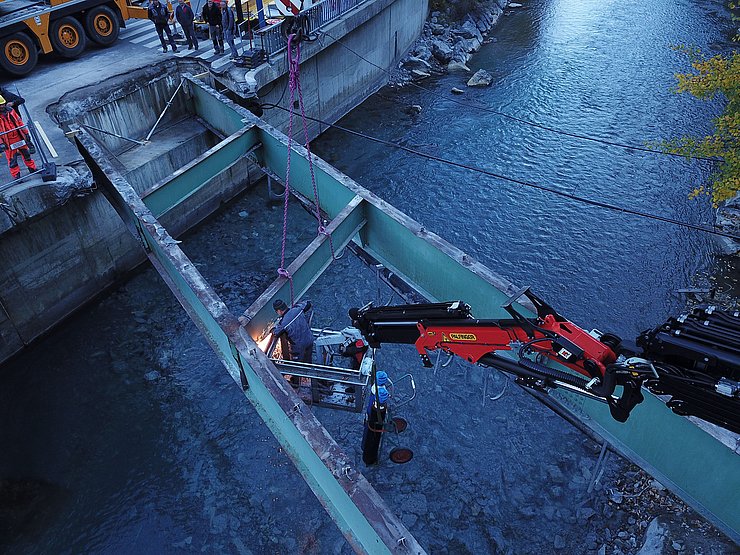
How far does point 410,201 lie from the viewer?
15789 mm

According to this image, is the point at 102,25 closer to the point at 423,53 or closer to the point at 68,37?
the point at 68,37

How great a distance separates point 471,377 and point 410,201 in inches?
270

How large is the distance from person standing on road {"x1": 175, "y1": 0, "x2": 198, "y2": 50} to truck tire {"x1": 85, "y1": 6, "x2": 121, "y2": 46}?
1847 millimetres

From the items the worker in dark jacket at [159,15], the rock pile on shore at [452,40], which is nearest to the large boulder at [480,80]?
the rock pile on shore at [452,40]

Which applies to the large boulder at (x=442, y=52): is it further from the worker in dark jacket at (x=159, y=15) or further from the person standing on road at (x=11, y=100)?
the person standing on road at (x=11, y=100)

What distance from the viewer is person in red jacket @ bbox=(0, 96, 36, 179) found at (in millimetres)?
10109

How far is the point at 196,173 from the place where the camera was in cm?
1059

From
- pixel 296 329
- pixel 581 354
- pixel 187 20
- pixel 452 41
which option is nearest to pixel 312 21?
pixel 187 20

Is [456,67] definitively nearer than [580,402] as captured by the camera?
No

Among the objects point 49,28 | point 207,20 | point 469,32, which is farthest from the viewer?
point 469,32

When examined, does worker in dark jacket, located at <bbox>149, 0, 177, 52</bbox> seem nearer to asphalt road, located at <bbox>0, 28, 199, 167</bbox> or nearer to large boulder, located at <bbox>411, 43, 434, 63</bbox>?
asphalt road, located at <bbox>0, 28, 199, 167</bbox>

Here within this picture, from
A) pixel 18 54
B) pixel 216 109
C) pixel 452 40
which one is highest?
pixel 18 54

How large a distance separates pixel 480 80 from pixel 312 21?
8256 mm

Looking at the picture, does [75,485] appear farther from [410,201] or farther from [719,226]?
[719,226]
